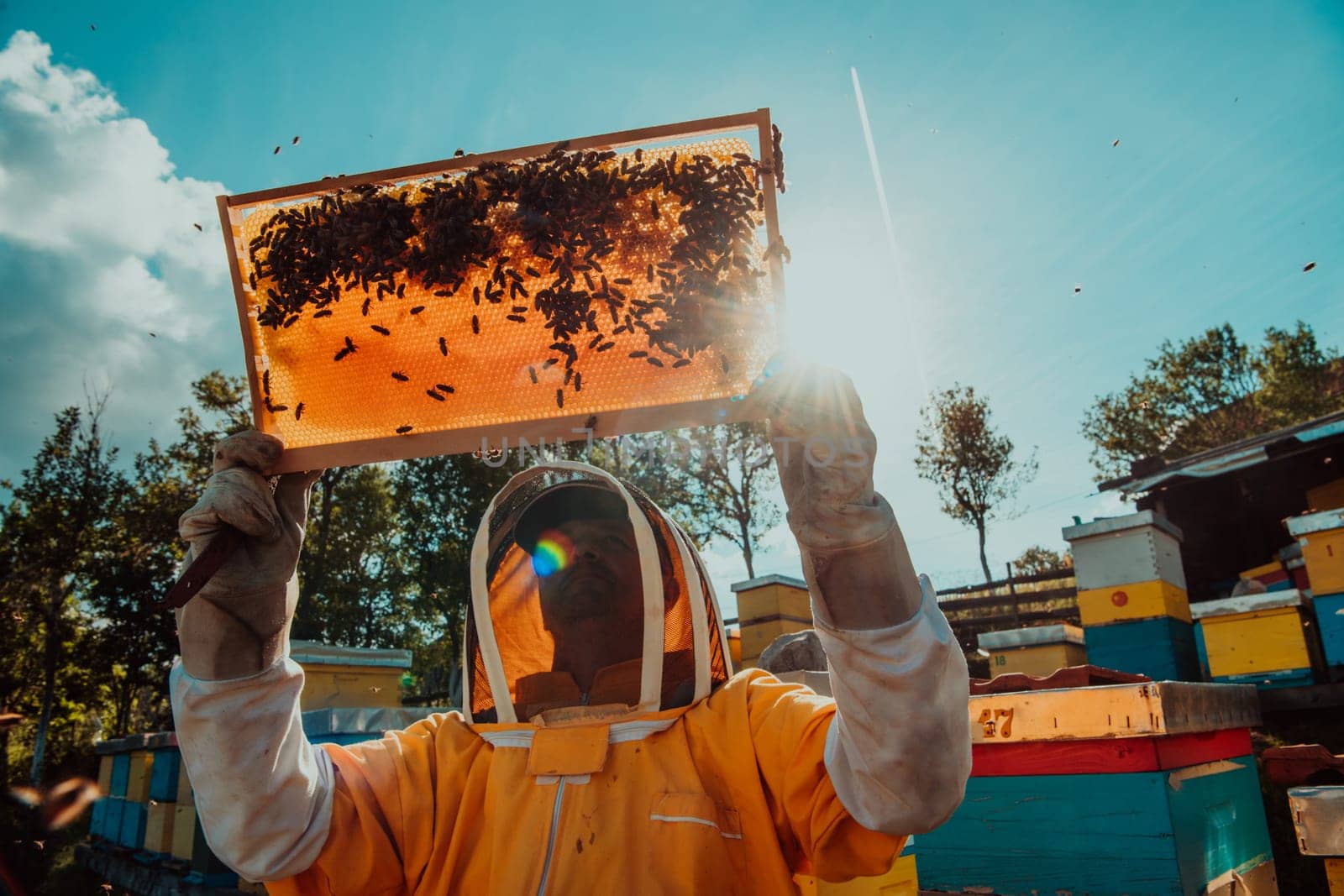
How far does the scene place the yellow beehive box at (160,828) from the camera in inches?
405

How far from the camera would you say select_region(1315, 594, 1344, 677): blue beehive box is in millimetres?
6891

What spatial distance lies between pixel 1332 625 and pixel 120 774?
16.0 meters

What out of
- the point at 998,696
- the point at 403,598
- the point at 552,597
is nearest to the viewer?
the point at 552,597

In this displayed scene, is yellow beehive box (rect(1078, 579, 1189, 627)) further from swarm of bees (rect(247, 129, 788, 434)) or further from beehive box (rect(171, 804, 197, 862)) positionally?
beehive box (rect(171, 804, 197, 862))

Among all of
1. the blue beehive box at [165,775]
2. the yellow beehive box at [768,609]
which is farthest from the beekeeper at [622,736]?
the blue beehive box at [165,775]

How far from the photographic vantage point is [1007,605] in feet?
61.1

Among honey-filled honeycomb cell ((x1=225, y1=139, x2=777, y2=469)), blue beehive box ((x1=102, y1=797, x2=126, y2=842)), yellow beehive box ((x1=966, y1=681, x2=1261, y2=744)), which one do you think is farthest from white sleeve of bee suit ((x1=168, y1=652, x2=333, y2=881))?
blue beehive box ((x1=102, y1=797, x2=126, y2=842))

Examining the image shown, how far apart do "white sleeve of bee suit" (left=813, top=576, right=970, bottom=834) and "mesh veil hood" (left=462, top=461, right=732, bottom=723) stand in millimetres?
661

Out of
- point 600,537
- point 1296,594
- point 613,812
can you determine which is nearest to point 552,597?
point 600,537

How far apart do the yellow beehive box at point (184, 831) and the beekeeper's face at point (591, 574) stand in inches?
363

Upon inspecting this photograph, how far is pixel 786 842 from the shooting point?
2057 mm

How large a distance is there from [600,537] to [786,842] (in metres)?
1.08

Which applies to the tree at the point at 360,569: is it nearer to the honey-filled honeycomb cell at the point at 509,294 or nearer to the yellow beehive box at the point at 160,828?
the yellow beehive box at the point at 160,828

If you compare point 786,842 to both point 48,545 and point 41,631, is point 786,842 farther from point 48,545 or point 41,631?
point 41,631
